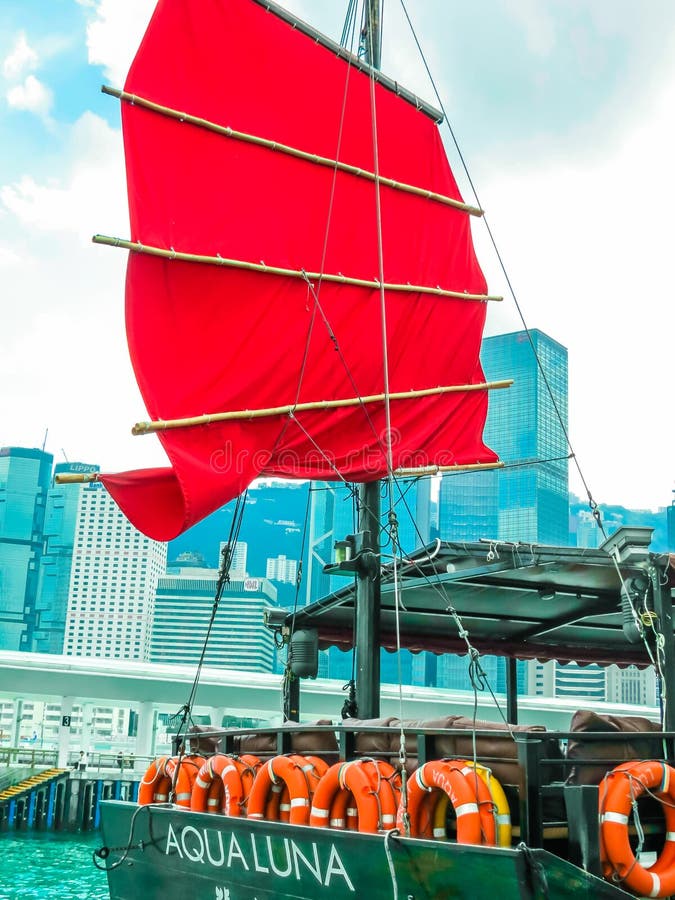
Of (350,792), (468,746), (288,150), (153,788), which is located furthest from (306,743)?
(288,150)

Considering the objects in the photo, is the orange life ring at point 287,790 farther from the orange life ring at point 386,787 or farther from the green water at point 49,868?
the green water at point 49,868

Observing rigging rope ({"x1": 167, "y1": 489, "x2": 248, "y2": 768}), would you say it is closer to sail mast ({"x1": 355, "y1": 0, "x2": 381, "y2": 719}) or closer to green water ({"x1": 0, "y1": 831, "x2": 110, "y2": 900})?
sail mast ({"x1": 355, "y1": 0, "x2": 381, "y2": 719})

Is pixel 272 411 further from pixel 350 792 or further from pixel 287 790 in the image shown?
pixel 350 792

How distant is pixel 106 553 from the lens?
650 feet

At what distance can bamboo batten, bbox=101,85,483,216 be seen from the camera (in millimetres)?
10734

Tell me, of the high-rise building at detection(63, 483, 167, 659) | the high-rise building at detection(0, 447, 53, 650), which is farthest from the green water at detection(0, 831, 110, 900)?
the high-rise building at detection(0, 447, 53, 650)

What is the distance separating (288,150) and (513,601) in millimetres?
5994

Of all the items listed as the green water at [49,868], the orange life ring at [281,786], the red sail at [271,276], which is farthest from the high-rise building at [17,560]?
the orange life ring at [281,786]

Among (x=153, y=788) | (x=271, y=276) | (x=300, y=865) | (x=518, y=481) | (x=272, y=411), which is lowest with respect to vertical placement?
(x=300, y=865)

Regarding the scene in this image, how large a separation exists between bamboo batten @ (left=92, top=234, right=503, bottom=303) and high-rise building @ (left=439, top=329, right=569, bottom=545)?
174 metres

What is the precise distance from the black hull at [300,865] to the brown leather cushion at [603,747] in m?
0.64

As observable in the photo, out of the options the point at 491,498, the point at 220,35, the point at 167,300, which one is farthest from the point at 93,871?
the point at 491,498

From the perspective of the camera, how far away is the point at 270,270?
36.3 feet

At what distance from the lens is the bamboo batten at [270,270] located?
1014 centimetres
